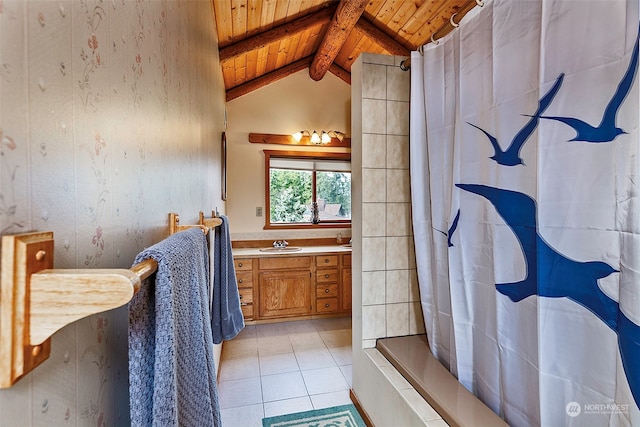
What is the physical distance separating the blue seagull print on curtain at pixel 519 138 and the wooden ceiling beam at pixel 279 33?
2.16 metres

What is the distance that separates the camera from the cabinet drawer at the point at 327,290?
11.5 ft

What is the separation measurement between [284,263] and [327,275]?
534mm

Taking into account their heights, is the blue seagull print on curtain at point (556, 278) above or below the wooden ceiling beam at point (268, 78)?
below

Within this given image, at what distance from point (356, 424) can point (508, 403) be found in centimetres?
97

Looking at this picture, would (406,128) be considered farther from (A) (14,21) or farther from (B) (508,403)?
(A) (14,21)

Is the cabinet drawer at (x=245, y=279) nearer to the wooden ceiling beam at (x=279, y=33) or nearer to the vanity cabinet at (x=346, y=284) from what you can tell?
the vanity cabinet at (x=346, y=284)

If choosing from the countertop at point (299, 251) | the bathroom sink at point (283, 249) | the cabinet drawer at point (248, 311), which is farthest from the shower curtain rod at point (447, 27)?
the cabinet drawer at point (248, 311)

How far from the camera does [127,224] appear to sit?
0.61 meters

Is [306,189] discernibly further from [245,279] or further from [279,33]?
[279,33]

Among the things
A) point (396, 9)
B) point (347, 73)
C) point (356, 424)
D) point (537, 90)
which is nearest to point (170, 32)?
point (537, 90)

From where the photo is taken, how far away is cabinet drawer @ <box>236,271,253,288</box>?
10.6 feet

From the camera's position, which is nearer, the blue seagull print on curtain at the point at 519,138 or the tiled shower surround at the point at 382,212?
the blue seagull print on curtain at the point at 519,138

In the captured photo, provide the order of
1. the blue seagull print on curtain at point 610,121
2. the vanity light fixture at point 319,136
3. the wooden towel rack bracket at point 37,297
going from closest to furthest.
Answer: the wooden towel rack bracket at point 37,297, the blue seagull print on curtain at point 610,121, the vanity light fixture at point 319,136

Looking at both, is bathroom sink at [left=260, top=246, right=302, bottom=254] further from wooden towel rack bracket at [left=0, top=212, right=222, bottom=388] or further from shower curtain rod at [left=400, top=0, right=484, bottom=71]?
wooden towel rack bracket at [left=0, top=212, right=222, bottom=388]
